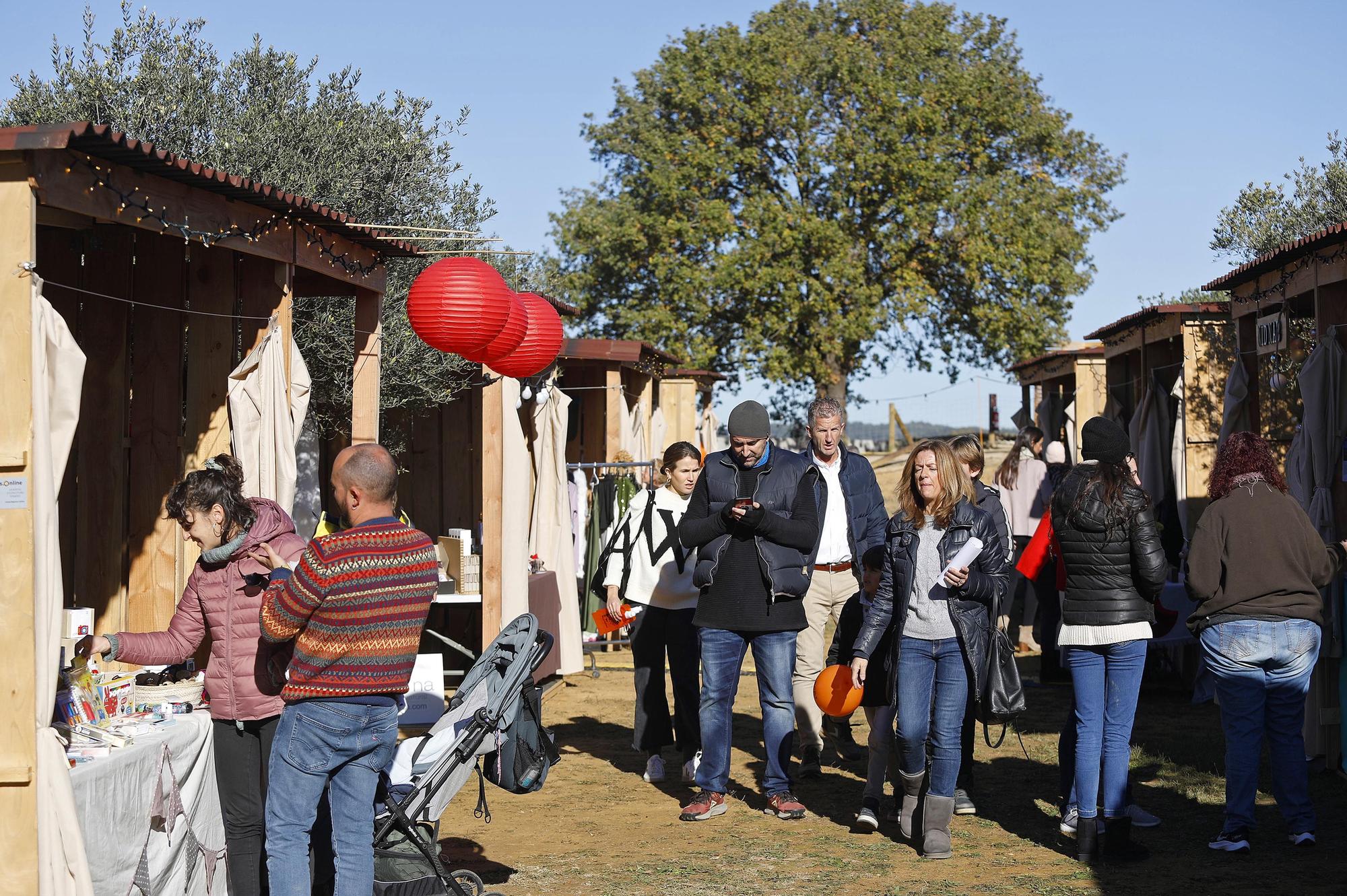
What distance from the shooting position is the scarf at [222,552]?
4523 mm

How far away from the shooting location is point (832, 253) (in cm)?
2809

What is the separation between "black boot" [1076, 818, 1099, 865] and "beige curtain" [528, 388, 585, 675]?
5056 millimetres

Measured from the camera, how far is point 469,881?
513 cm

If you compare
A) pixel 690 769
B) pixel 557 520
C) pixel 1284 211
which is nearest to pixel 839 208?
pixel 1284 211

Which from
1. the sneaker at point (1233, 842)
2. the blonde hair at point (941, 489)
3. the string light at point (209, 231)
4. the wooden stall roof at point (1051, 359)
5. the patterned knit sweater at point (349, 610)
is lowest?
the sneaker at point (1233, 842)

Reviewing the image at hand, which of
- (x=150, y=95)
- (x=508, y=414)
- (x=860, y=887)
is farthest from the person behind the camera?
(x=150, y=95)

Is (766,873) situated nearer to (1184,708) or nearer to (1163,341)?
(1184,708)

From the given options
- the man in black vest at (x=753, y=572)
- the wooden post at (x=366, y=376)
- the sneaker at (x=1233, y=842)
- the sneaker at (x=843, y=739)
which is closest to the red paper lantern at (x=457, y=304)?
the wooden post at (x=366, y=376)

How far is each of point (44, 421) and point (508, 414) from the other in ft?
16.6

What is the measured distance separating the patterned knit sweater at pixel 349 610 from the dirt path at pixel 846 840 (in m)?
1.65

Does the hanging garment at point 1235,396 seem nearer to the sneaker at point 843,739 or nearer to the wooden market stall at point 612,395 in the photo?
the sneaker at point 843,739

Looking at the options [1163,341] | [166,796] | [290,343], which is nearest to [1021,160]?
[1163,341]

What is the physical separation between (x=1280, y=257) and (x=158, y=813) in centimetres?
667

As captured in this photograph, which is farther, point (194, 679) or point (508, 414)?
point (508, 414)
